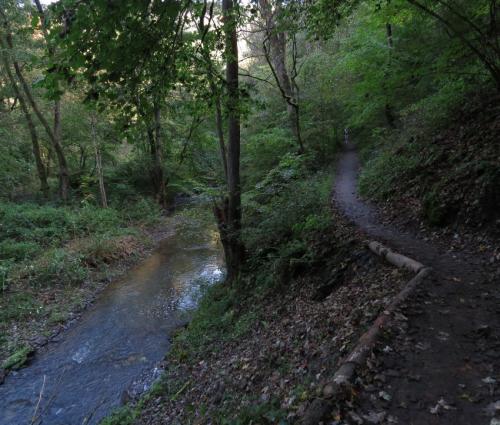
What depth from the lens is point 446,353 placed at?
3.62 metres

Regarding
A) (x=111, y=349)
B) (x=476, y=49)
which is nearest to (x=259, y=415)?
(x=111, y=349)

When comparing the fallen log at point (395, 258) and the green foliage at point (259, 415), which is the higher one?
the fallen log at point (395, 258)

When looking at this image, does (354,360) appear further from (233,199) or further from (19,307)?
(19,307)

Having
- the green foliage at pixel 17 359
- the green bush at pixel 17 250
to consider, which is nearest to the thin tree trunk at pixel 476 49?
the green foliage at pixel 17 359

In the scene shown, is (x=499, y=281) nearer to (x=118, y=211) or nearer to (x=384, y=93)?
(x=384, y=93)

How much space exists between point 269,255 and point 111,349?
15.2 feet

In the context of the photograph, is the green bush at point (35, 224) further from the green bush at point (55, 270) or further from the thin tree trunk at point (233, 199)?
the thin tree trunk at point (233, 199)

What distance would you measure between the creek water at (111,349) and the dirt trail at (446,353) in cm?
342

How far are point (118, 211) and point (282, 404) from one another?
19.0 m

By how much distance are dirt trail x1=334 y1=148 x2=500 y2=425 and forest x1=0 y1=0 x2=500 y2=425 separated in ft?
0.06

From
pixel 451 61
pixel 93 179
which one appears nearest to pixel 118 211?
pixel 93 179

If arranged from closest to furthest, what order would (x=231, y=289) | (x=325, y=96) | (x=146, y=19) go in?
(x=146, y=19)
(x=231, y=289)
(x=325, y=96)

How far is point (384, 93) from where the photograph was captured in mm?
12305

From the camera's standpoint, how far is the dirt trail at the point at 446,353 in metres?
3.04
